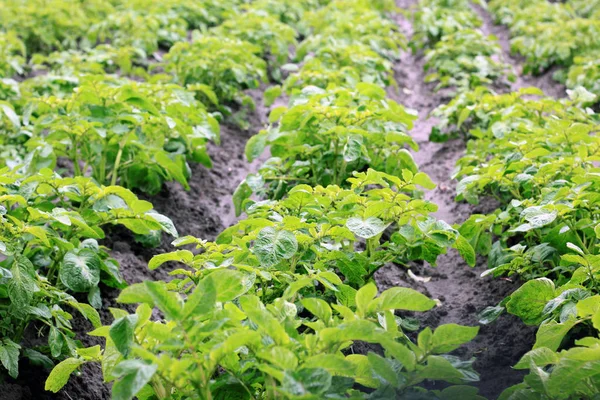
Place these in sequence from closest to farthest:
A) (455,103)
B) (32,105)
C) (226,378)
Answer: (226,378) < (32,105) < (455,103)

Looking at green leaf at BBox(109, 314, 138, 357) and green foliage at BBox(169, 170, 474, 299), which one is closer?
green leaf at BBox(109, 314, 138, 357)

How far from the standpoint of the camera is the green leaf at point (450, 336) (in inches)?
63.8

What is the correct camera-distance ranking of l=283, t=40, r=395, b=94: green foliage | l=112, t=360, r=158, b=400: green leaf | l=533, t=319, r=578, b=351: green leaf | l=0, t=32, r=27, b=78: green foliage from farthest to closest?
l=0, t=32, r=27, b=78: green foliage
l=283, t=40, r=395, b=94: green foliage
l=533, t=319, r=578, b=351: green leaf
l=112, t=360, r=158, b=400: green leaf

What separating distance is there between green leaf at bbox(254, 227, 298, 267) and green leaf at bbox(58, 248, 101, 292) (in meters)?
0.68

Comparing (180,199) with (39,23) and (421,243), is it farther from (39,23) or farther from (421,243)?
(39,23)

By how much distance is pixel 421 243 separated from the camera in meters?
2.32

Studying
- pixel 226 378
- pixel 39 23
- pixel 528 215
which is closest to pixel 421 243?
pixel 528 215

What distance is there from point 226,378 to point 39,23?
561 centimetres

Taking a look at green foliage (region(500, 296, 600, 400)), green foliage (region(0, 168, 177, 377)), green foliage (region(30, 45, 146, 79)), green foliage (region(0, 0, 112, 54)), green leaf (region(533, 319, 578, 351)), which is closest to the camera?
green foliage (region(500, 296, 600, 400))

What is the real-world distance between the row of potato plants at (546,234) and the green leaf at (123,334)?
0.94 m

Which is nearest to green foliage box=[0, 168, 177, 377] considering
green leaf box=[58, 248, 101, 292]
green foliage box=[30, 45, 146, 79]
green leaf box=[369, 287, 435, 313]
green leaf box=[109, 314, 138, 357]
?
green leaf box=[58, 248, 101, 292]

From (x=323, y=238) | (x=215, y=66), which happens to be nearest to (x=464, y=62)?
(x=215, y=66)

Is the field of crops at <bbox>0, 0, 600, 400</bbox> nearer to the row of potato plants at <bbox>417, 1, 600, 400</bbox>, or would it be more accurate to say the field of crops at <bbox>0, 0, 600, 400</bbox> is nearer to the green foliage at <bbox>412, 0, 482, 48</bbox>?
the row of potato plants at <bbox>417, 1, 600, 400</bbox>

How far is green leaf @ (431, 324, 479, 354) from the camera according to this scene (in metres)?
1.62
